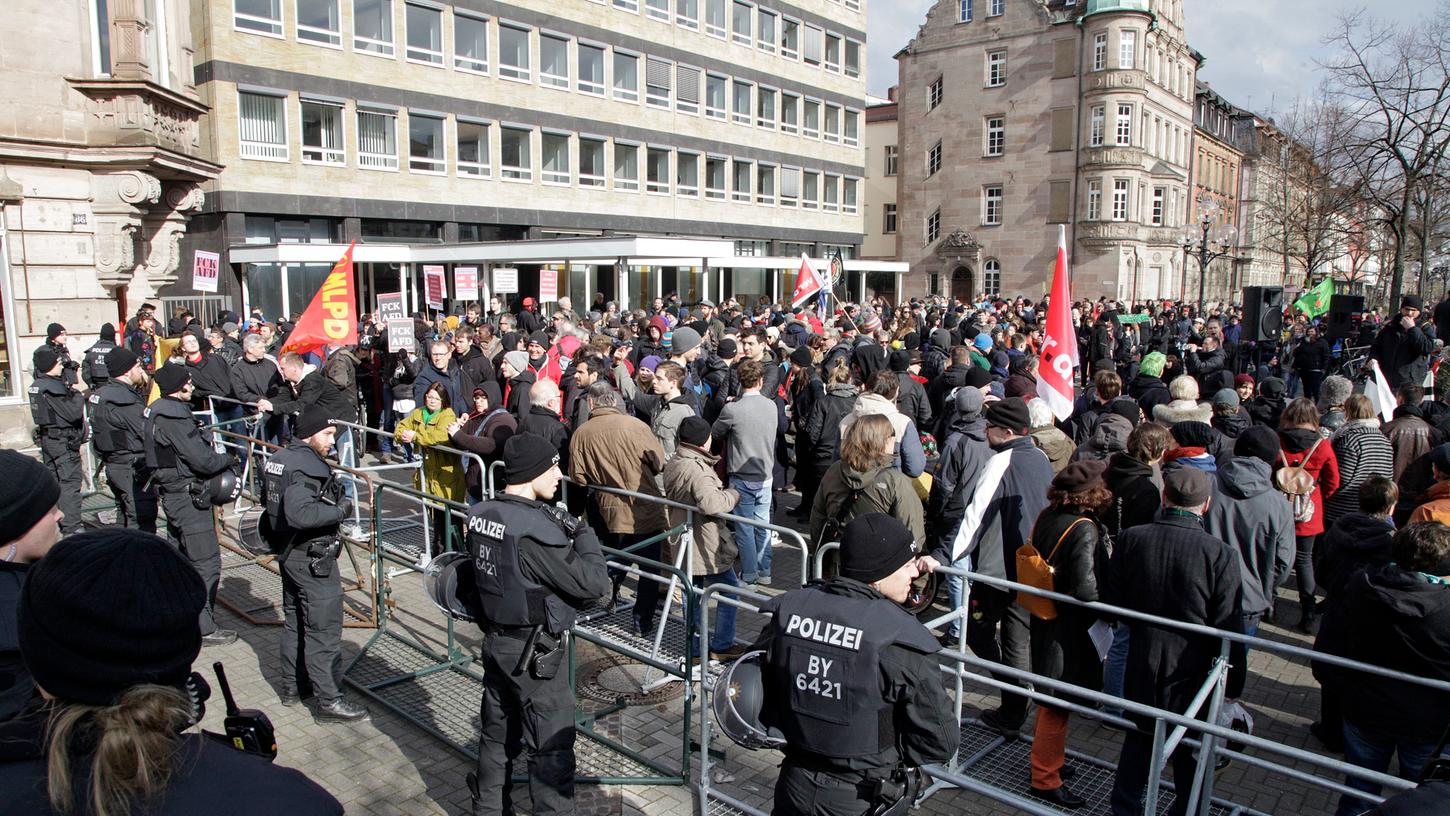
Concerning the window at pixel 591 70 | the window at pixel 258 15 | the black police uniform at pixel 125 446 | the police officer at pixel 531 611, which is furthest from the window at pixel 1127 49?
the police officer at pixel 531 611

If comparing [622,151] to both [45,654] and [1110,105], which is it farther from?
[45,654]

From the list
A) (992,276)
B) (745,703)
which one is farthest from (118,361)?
(992,276)

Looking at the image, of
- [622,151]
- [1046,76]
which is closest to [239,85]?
[622,151]

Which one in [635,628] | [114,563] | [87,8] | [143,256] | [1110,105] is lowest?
[635,628]

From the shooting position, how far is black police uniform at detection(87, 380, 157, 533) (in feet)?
25.4

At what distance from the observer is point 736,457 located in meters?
7.84

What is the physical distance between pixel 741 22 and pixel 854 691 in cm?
4094

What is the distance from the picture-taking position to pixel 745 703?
128 inches

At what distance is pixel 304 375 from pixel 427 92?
2155 cm

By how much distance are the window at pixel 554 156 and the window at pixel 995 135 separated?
28.9 m

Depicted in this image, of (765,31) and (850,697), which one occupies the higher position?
(765,31)

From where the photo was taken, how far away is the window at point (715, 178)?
39500 millimetres

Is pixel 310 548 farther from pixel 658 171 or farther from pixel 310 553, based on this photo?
pixel 658 171

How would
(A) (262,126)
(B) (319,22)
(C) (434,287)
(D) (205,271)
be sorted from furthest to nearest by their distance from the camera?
(B) (319,22) → (A) (262,126) → (C) (434,287) → (D) (205,271)
